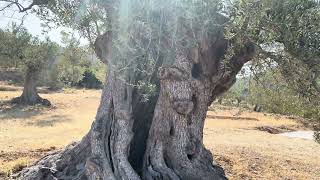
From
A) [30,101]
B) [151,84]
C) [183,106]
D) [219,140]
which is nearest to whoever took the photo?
[151,84]

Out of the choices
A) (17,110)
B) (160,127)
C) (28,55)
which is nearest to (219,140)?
(160,127)

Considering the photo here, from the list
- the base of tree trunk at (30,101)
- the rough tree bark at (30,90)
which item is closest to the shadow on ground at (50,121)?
the base of tree trunk at (30,101)

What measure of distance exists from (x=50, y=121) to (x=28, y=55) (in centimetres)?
787

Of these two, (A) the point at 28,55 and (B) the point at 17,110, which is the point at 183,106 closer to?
(B) the point at 17,110

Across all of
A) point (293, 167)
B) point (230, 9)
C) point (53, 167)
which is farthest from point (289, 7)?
point (293, 167)

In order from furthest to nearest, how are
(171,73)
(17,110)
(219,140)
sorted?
(17,110) → (219,140) → (171,73)

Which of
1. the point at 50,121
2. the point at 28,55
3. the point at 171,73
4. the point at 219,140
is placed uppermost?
the point at 28,55

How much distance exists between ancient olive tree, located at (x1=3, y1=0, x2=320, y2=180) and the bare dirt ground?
A: 278 centimetres

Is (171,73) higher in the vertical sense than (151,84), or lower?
higher

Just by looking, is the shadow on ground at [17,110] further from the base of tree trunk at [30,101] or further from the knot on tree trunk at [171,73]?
the knot on tree trunk at [171,73]

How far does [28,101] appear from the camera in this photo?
37031 mm

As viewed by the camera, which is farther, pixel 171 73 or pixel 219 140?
pixel 219 140

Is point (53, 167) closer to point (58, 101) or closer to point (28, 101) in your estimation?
point (28, 101)

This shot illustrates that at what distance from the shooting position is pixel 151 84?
32.3ft
